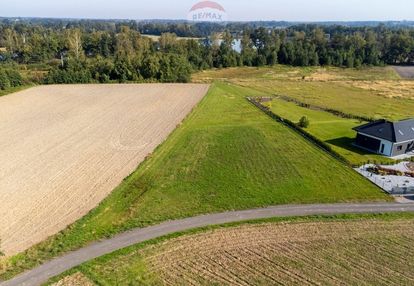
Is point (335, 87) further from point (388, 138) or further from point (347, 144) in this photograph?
point (388, 138)

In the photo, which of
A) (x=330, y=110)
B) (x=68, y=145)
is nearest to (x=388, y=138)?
(x=330, y=110)

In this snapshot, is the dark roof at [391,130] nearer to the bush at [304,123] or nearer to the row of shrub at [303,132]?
the row of shrub at [303,132]

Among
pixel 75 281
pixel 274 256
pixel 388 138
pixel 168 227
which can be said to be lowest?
pixel 75 281

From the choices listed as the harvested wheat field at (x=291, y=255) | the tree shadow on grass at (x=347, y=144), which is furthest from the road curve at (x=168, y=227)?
the tree shadow on grass at (x=347, y=144)

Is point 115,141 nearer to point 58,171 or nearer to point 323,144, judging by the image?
point 58,171

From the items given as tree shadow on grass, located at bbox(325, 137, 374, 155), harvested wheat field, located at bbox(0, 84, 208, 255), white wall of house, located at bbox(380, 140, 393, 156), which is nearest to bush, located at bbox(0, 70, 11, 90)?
harvested wheat field, located at bbox(0, 84, 208, 255)

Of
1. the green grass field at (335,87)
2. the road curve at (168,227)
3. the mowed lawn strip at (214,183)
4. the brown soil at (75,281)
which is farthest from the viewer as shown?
the green grass field at (335,87)
